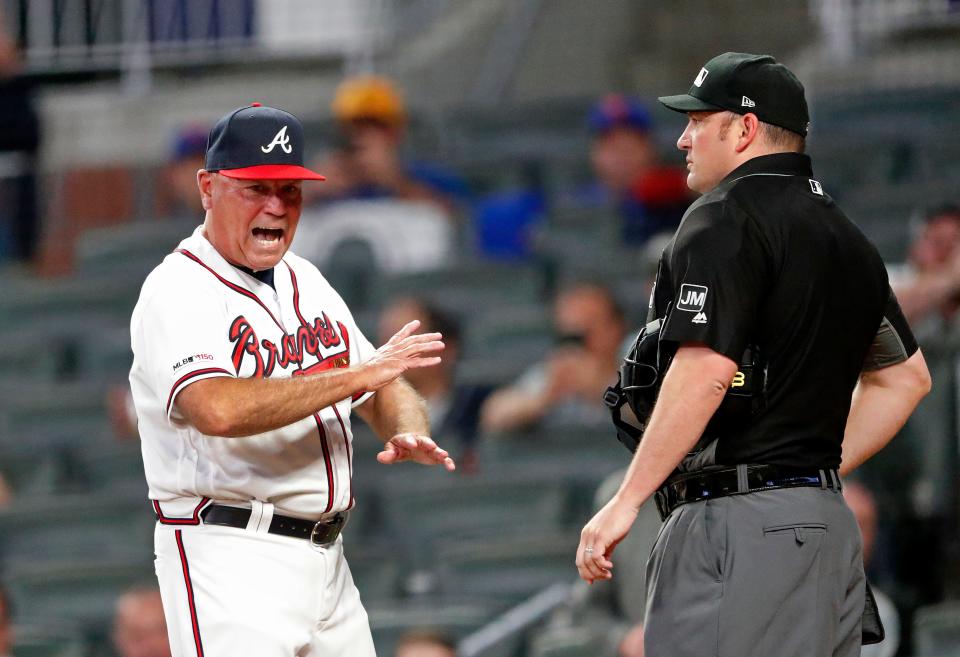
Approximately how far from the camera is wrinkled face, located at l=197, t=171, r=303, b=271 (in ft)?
11.4

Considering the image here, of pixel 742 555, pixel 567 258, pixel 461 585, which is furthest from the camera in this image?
pixel 567 258

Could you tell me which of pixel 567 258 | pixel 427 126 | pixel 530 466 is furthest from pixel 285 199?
pixel 427 126

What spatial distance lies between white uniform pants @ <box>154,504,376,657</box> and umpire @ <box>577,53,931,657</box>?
2.20 ft

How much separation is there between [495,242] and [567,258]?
0.54 meters

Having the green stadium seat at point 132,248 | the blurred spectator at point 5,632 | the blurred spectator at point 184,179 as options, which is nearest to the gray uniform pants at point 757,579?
the blurred spectator at point 5,632

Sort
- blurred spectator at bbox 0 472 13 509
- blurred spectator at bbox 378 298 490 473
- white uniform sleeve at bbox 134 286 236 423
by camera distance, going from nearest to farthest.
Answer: white uniform sleeve at bbox 134 286 236 423
blurred spectator at bbox 378 298 490 473
blurred spectator at bbox 0 472 13 509

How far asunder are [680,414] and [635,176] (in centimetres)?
491

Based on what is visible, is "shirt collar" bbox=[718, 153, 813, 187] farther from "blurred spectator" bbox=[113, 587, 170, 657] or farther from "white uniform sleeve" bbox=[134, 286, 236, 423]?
"blurred spectator" bbox=[113, 587, 170, 657]

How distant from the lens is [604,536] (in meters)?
3.12

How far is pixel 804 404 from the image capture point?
325cm

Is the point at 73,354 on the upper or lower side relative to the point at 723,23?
lower

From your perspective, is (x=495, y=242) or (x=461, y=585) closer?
(x=461, y=585)

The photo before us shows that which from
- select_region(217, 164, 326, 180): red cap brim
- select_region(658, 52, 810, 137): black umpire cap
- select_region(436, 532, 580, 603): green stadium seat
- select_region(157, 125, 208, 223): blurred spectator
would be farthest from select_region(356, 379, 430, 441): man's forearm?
select_region(157, 125, 208, 223): blurred spectator

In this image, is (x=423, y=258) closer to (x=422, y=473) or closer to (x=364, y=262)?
(x=364, y=262)
